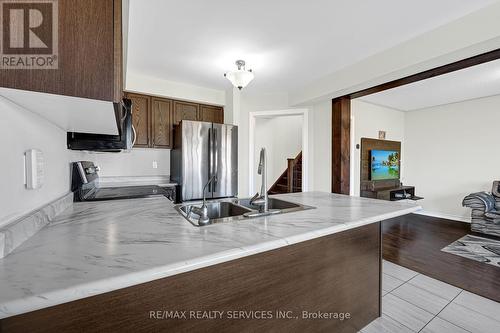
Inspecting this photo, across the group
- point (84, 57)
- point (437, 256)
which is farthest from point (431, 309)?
point (84, 57)

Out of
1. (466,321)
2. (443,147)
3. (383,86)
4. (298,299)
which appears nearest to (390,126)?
(443,147)

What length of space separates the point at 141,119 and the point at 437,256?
4.23 m

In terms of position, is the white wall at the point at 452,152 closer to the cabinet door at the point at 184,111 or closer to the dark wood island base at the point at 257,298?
the dark wood island base at the point at 257,298

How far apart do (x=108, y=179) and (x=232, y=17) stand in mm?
2729

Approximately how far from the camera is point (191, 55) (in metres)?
2.62

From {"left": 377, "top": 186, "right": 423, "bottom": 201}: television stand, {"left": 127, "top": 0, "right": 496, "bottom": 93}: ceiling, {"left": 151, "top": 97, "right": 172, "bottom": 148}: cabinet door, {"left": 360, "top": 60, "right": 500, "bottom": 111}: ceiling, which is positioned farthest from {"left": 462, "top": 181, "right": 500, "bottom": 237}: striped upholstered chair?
{"left": 151, "top": 97, "right": 172, "bottom": 148}: cabinet door

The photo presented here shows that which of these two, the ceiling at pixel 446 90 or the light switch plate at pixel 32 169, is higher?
the ceiling at pixel 446 90

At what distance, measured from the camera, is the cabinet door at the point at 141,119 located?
10.7 ft

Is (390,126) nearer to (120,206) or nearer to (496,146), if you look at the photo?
(496,146)

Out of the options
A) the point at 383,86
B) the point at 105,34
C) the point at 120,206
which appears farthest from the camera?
the point at 383,86

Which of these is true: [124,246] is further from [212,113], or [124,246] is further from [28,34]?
[212,113]

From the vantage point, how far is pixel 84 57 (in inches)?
27.3

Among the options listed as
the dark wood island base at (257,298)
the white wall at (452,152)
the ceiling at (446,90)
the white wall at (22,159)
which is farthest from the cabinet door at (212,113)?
the white wall at (452,152)

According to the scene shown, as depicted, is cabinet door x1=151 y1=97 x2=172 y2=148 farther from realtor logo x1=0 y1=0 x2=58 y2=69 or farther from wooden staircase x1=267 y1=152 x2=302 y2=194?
wooden staircase x1=267 y1=152 x2=302 y2=194
